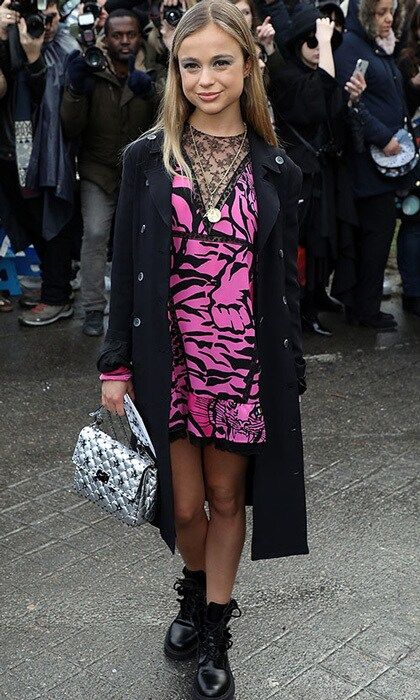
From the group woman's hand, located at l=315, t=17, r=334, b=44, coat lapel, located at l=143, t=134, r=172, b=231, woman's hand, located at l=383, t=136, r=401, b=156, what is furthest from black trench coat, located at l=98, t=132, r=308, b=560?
woman's hand, located at l=383, t=136, r=401, b=156

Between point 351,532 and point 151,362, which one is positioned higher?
point 151,362

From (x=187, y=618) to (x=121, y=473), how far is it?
29.4 inches

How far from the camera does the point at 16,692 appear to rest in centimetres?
361

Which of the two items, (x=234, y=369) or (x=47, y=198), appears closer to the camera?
(x=234, y=369)

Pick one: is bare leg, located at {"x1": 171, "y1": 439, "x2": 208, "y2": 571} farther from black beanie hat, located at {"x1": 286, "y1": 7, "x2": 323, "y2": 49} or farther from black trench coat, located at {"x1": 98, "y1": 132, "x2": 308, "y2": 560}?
black beanie hat, located at {"x1": 286, "y1": 7, "x2": 323, "y2": 49}

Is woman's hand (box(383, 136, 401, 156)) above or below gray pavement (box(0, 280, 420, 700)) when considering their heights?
above

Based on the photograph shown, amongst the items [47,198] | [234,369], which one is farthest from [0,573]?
[47,198]

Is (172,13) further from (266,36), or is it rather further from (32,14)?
(32,14)

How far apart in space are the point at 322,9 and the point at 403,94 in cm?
81

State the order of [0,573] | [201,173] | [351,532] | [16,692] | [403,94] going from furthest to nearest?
1. [403,94]
2. [351,532]
3. [0,573]
4. [16,692]
5. [201,173]

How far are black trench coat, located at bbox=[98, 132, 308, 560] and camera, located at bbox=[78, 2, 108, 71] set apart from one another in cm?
352

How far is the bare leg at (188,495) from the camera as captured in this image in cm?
350

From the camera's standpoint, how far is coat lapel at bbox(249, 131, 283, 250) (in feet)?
10.9

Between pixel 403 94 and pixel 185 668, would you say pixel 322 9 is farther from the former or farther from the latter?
pixel 185 668
